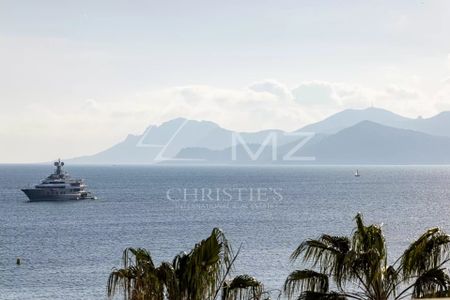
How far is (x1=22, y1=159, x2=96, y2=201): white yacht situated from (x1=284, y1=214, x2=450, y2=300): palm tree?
15537 cm

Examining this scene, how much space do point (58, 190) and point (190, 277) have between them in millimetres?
161643

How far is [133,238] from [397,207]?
7324cm

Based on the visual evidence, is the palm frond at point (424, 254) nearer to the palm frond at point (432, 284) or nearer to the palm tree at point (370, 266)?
the palm tree at point (370, 266)

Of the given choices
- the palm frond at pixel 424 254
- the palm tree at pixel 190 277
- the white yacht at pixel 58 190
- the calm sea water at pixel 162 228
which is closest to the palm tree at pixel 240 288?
the palm tree at pixel 190 277

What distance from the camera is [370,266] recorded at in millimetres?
15477

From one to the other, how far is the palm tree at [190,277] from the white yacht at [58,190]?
15533 centimetres

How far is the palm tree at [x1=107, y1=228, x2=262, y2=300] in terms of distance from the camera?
14.9 metres

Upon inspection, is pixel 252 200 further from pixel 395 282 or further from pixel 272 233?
pixel 395 282

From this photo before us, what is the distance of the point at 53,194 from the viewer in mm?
170625

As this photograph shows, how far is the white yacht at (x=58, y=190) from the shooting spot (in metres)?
170

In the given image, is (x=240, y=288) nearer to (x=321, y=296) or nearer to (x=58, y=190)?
(x=321, y=296)

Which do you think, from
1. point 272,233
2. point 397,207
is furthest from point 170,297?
point 397,207

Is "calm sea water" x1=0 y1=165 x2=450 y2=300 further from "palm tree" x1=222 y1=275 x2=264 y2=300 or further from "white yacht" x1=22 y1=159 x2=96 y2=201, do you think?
"palm tree" x1=222 y1=275 x2=264 y2=300

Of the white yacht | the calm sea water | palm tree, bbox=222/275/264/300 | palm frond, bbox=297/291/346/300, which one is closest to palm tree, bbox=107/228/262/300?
palm tree, bbox=222/275/264/300
